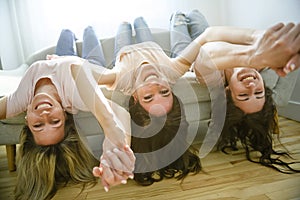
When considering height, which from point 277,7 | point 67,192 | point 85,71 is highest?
point 277,7

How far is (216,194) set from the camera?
2.27 ft

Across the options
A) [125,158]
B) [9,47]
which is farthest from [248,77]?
[9,47]

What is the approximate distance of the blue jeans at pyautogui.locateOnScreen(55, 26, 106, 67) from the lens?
0.74 metres

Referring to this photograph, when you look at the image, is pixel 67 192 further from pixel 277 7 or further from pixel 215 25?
pixel 277 7

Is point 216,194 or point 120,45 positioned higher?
point 120,45

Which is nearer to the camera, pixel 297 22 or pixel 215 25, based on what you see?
pixel 297 22

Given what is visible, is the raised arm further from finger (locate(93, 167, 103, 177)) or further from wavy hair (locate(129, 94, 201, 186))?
finger (locate(93, 167, 103, 177))

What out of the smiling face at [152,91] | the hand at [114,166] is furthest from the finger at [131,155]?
the smiling face at [152,91]

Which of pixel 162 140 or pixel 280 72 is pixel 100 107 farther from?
pixel 280 72

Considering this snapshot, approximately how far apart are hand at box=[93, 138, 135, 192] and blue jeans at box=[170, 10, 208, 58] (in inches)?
10.6

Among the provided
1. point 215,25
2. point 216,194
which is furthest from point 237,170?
point 215,25

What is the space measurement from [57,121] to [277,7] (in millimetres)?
582

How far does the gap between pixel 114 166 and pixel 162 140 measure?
0.15 meters

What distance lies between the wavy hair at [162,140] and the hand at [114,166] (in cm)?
4
